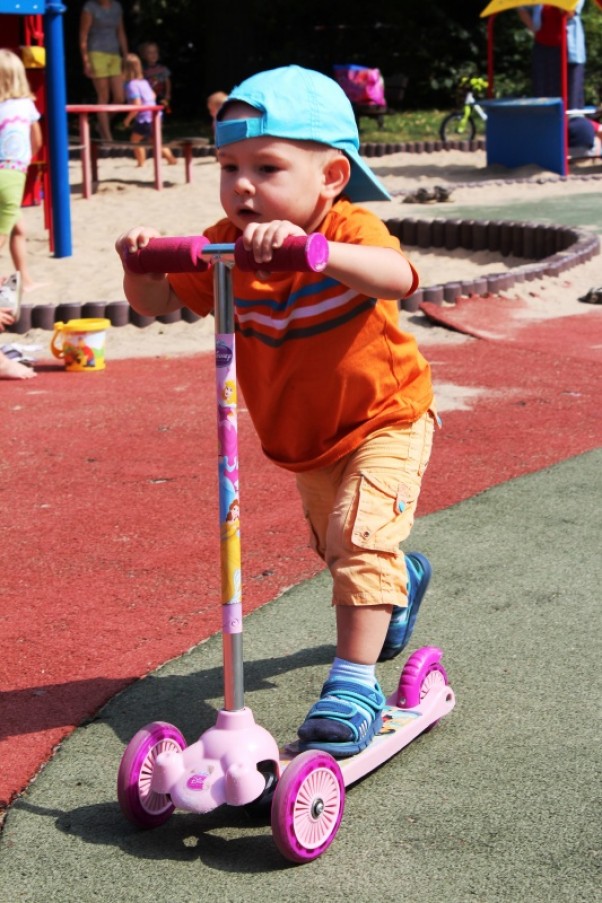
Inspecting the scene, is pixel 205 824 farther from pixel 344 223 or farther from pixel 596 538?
pixel 596 538

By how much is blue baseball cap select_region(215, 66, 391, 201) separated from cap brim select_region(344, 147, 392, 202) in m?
0.10

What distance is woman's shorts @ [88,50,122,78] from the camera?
1919cm

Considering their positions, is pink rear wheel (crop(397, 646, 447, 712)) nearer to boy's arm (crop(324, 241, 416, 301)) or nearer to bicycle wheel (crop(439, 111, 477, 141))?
boy's arm (crop(324, 241, 416, 301))

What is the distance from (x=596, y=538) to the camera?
449 centimetres

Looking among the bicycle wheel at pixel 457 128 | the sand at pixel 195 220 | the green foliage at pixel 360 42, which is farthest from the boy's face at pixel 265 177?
the green foliage at pixel 360 42

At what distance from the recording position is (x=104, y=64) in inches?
758

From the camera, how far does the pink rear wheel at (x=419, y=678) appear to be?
3154 millimetres

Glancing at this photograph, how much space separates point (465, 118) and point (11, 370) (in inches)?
584

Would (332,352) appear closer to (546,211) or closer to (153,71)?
(546,211)

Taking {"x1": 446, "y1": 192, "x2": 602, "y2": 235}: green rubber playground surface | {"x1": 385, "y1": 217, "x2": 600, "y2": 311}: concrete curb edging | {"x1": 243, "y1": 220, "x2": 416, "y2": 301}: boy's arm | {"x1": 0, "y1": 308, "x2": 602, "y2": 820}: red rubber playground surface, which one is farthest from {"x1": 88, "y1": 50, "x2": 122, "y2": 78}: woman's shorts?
{"x1": 243, "y1": 220, "x2": 416, "y2": 301}: boy's arm

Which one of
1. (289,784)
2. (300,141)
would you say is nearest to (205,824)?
(289,784)

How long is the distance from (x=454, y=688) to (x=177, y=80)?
999 inches

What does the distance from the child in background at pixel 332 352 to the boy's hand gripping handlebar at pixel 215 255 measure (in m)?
0.11

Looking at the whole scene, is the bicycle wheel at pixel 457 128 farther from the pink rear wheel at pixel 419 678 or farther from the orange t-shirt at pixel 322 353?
the pink rear wheel at pixel 419 678
